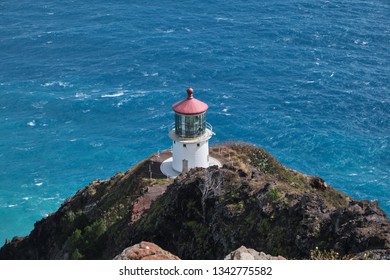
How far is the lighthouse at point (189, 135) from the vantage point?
5247 centimetres

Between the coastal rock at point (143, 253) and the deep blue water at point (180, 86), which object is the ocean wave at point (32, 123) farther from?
the coastal rock at point (143, 253)

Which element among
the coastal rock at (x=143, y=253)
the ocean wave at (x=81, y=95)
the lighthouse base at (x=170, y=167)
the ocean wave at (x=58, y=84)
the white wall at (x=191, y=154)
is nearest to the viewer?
the coastal rock at (x=143, y=253)

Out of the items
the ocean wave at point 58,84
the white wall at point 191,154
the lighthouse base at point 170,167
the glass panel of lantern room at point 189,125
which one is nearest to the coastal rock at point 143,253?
the glass panel of lantern room at point 189,125

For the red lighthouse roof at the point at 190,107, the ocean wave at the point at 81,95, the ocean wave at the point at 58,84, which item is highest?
the red lighthouse roof at the point at 190,107

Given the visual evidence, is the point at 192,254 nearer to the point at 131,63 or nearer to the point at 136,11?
the point at 131,63

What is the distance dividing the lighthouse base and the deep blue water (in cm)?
3089

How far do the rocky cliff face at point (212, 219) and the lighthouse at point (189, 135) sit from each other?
264cm

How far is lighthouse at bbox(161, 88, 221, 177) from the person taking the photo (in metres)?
52.5

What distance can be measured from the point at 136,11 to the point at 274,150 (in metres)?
68.4

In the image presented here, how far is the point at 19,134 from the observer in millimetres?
98625

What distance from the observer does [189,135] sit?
53.6 metres

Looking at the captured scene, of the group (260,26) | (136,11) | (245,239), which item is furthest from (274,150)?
(136,11)

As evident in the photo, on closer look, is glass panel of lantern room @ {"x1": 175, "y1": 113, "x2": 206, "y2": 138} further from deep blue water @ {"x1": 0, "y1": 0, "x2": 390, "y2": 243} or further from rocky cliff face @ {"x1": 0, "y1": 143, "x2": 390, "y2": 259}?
deep blue water @ {"x1": 0, "y1": 0, "x2": 390, "y2": 243}

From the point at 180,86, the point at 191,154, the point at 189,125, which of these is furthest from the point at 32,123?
the point at 189,125
